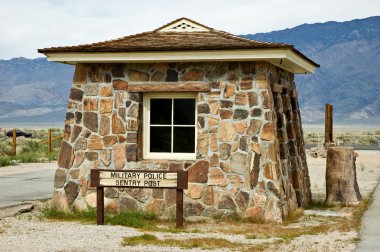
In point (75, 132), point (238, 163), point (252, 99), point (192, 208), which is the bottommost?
point (192, 208)

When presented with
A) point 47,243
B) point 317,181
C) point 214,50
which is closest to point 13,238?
point 47,243

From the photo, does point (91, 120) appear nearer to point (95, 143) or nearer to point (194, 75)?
point (95, 143)

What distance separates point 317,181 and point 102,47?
10701 millimetres

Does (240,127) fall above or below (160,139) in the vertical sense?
above

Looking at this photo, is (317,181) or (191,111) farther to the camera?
(317,181)

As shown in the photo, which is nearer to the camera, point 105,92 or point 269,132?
point 269,132

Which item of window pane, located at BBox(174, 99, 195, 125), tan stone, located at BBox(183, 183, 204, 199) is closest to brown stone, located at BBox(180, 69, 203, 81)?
window pane, located at BBox(174, 99, 195, 125)

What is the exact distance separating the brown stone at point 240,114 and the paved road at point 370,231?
272 cm

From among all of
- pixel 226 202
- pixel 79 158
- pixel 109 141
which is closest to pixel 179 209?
pixel 226 202

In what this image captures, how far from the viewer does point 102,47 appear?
39.3 ft

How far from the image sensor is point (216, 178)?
11.8 metres

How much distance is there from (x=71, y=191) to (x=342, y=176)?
18.4 feet

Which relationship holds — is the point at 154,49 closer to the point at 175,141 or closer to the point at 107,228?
the point at 175,141

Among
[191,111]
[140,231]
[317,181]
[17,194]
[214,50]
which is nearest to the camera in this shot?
[140,231]
